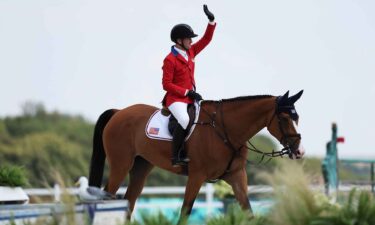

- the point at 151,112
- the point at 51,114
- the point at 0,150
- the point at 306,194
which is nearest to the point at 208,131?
the point at 151,112

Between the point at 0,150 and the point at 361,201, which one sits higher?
the point at 361,201

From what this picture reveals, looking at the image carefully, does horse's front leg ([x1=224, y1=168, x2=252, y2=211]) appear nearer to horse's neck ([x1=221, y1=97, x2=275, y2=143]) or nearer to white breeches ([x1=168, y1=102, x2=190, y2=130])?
horse's neck ([x1=221, y1=97, x2=275, y2=143])

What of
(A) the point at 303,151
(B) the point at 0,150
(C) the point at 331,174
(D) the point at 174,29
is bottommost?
(B) the point at 0,150

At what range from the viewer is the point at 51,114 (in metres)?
37.6

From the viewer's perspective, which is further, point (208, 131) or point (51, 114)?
point (51, 114)

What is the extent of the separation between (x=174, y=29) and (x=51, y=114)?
29.0 m

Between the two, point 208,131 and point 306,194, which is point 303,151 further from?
point 306,194

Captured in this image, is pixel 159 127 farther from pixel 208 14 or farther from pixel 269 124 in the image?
pixel 208 14

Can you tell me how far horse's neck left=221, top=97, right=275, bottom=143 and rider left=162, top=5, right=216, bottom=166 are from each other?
0.44 meters

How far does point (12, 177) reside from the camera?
11.0 m

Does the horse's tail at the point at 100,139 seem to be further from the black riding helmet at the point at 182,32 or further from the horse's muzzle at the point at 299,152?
the horse's muzzle at the point at 299,152

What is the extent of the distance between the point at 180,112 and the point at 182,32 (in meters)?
0.84

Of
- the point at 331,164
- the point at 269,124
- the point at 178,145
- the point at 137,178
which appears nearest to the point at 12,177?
the point at 137,178

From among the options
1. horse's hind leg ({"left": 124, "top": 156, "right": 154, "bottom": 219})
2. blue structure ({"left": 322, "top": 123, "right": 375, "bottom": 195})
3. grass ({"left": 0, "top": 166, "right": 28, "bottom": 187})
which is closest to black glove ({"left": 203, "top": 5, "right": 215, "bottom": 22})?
horse's hind leg ({"left": 124, "top": 156, "right": 154, "bottom": 219})
